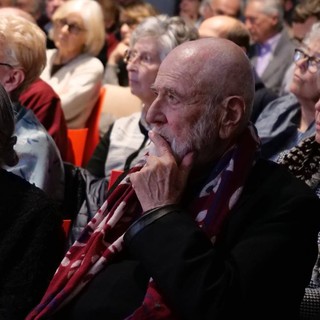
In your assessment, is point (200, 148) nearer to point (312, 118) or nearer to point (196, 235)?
point (196, 235)

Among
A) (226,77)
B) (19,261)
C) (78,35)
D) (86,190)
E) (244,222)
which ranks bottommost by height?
(78,35)

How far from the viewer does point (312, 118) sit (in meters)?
3.51

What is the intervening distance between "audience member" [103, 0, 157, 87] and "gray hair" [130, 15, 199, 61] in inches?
73.4

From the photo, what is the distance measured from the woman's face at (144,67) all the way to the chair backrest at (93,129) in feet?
1.62

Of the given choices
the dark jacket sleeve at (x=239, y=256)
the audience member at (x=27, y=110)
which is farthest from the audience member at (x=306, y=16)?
the dark jacket sleeve at (x=239, y=256)

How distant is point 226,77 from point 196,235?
0.44 meters

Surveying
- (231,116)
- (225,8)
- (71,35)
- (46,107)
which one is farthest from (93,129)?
(225,8)

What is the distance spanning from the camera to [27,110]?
3.07 metres

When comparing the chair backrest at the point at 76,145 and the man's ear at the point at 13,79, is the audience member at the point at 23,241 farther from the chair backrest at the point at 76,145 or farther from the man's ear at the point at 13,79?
the chair backrest at the point at 76,145

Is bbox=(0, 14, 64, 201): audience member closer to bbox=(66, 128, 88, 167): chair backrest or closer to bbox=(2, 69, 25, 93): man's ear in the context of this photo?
bbox=(2, 69, 25, 93): man's ear

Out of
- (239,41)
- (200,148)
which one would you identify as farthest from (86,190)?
(239,41)

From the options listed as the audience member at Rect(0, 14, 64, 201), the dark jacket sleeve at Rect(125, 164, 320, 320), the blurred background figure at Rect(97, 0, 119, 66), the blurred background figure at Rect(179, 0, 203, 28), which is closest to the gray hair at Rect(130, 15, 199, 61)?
the audience member at Rect(0, 14, 64, 201)

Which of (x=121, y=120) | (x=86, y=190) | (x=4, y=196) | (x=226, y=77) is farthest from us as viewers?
(x=121, y=120)

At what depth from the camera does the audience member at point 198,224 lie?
6.59 feet
